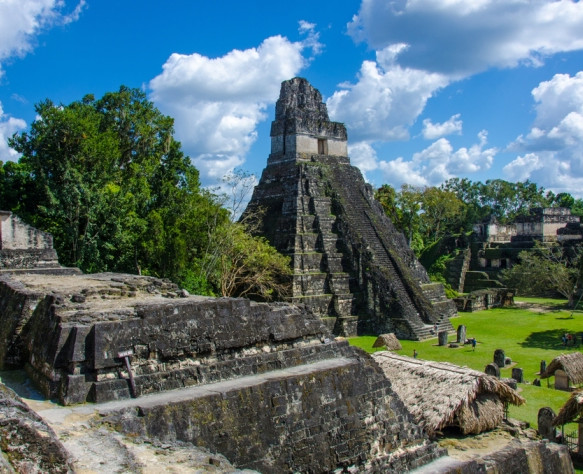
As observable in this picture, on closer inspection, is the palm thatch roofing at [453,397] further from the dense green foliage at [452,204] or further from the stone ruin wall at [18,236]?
the dense green foliage at [452,204]

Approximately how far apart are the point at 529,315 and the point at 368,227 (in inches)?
408

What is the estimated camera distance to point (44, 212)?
60.6 ft

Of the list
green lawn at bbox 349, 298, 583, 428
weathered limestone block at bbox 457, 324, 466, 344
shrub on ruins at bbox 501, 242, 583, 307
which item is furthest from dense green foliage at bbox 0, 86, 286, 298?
shrub on ruins at bbox 501, 242, 583, 307

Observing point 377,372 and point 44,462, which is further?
point 377,372

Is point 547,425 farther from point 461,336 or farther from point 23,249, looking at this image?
point 23,249

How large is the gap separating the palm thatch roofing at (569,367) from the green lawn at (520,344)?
1.63 ft

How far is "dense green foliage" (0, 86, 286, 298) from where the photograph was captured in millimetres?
18547

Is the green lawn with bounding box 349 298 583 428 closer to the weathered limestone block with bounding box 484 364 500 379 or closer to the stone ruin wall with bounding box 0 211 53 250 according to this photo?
the weathered limestone block with bounding box 484 364 500 379

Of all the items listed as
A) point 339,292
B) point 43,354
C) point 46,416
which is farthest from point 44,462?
point 339,292

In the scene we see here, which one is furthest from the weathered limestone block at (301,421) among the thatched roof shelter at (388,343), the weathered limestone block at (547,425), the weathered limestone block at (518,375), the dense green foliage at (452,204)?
the dense green foliage at (452,204)

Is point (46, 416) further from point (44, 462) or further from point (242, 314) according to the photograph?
point (242, 314)

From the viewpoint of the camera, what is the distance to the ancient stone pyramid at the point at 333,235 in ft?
72.2

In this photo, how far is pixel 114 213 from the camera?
1891 cm

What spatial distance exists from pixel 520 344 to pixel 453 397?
1199 centimetres
